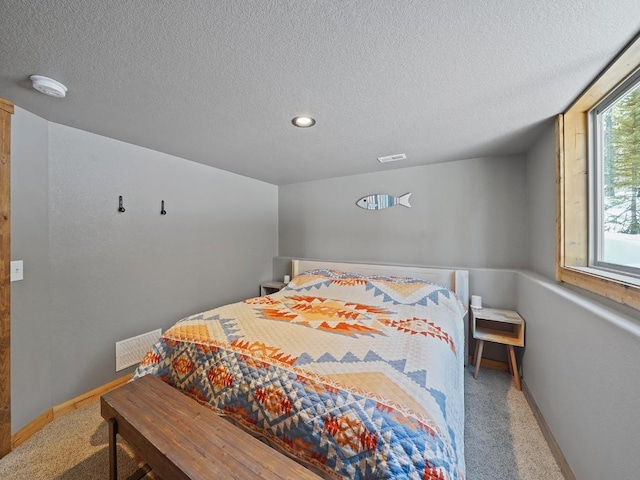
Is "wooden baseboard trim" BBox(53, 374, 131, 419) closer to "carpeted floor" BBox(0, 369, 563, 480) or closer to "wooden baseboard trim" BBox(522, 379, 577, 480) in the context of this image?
"carpeted floor" BBox(0, 369, 563, 480)

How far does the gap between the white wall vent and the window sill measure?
3286 mm

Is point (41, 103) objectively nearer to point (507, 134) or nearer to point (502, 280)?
point (507, 134)

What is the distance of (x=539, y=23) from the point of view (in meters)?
0.99

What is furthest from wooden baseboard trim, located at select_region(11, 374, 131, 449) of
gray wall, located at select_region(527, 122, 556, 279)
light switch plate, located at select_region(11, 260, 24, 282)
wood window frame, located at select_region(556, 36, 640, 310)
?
gray wall, located at select_region(527, 122, 556, 279)

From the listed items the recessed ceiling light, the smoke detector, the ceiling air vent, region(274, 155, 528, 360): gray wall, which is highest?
the ceiling air vent

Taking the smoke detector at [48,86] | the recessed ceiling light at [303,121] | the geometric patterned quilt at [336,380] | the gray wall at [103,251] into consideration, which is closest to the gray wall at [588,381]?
the geometric patterned quilt at [336,380]

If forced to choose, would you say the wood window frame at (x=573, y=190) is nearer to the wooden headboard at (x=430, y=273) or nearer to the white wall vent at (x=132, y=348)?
the wooden headboard at (x=430, y=273)

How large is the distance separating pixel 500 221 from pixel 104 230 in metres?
3.74

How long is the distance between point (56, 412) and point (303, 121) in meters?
2.84

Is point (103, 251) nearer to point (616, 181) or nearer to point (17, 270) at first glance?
point (17, 270)

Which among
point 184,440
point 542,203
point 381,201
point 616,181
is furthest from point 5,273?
point 542,203

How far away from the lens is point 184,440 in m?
1.08

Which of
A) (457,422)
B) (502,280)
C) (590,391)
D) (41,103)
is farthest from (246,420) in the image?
(502,280)

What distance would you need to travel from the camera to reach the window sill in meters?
1.06
